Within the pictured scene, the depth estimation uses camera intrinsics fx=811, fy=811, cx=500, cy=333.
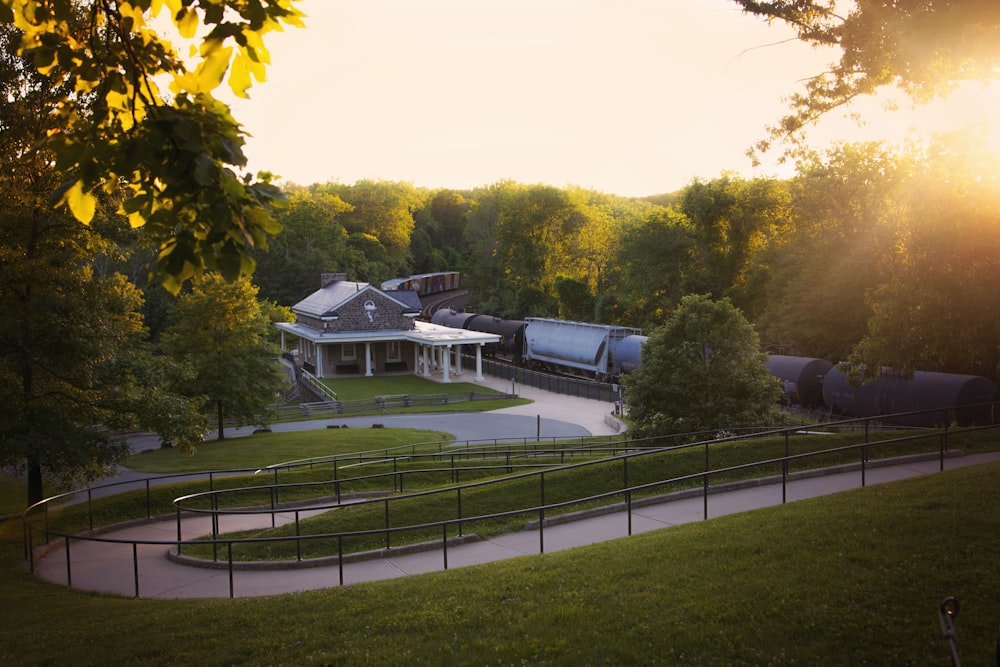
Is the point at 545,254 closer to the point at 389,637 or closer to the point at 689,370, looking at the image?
the point at 689,370

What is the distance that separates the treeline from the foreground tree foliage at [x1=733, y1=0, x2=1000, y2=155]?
432 centimetres

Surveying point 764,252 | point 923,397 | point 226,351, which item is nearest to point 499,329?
point 764,252

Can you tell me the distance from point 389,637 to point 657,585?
2.88 metres

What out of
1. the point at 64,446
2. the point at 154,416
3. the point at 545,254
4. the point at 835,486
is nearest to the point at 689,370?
the point at 835,486

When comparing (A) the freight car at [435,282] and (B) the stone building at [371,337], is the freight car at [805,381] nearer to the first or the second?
(B) the stone building at [371,337]

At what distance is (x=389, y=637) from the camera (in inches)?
308

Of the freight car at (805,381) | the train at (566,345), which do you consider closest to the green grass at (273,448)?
Result: the freight car at (805,381)

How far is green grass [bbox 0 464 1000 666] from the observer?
7.00m

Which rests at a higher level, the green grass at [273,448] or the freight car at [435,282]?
the freight car at [435,282]

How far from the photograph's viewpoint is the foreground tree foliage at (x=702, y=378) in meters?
25.5

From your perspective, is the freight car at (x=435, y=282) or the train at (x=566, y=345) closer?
the train at (x=566, y=345)

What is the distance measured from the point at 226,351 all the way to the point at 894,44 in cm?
2791

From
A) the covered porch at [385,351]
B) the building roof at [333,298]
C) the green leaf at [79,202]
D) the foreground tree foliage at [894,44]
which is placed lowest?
the covered porch at [385,351]

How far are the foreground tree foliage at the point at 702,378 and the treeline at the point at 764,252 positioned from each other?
146 inches
